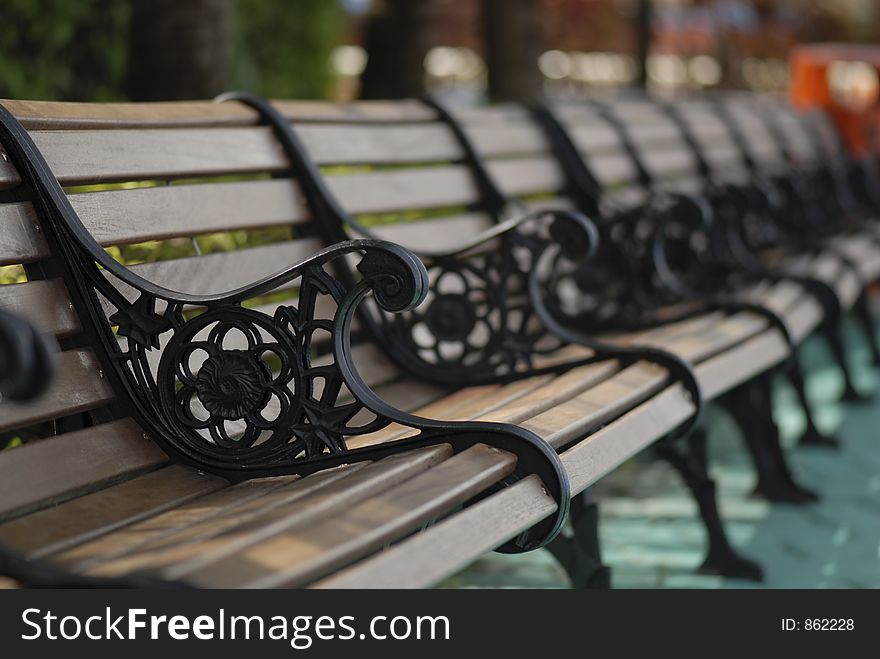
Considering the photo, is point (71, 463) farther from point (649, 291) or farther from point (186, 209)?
point (649, 291)

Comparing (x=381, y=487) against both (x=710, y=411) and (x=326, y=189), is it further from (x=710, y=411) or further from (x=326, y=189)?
(x=710, y=411)

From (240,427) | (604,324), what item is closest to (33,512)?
(240,427)

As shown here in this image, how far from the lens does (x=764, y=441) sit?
13.2 feet

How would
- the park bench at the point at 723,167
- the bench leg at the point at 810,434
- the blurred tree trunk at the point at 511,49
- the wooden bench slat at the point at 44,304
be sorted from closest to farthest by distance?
the wooden bench slat at the point at 44,304
the park bench at the point at 723,167
the bench leg at the point at 810,434
the blurred tree trunk at the point at 511,49

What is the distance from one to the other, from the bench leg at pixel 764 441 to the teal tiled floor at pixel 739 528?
44 mm

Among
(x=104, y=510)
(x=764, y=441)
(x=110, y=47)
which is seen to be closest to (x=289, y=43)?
(x=110, y=47)

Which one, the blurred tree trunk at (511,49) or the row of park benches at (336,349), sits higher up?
the blurred tree trunk at (511,49)

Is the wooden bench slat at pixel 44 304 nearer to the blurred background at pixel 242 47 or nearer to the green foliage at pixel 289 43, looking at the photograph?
the blurred background at pixel 242 47

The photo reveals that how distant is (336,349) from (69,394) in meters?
0.46

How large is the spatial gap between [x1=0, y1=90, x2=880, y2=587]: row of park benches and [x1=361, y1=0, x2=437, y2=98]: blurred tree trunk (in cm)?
278

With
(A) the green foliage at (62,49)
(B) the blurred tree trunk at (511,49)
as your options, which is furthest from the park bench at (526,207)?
(B) the blurred tree trunk at (511,49)

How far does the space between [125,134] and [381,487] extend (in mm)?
994

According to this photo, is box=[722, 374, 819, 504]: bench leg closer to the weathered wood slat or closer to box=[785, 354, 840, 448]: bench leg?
box=[785, 354, 840, 448]: bench leg

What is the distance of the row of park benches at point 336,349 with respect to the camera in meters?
1.79
